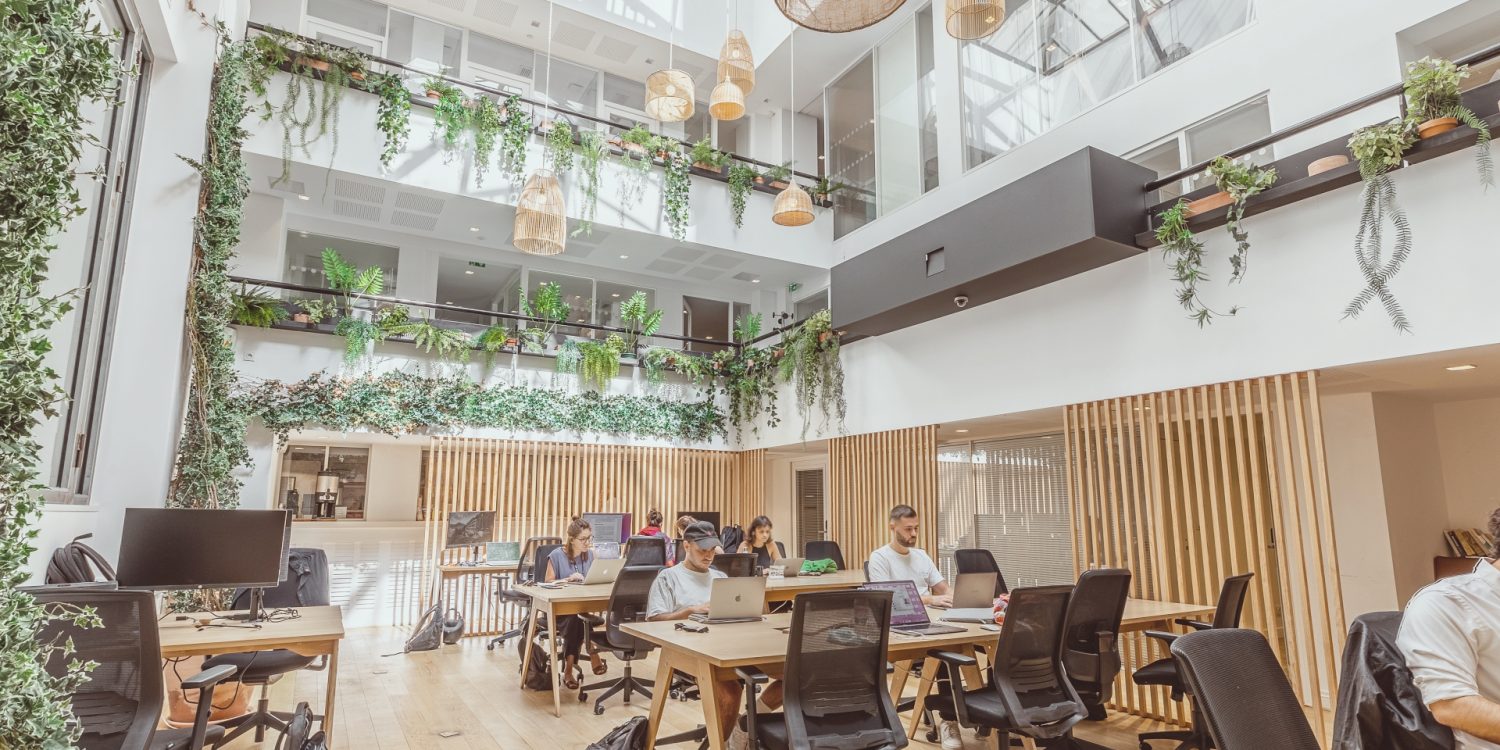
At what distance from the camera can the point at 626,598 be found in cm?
616

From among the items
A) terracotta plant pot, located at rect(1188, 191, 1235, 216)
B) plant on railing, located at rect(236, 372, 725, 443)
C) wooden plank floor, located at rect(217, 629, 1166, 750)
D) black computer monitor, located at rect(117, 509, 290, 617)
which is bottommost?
wooden plank floor, located at rect(217, 629, 1166, 750)

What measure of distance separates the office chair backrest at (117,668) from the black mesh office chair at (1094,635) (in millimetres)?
4170

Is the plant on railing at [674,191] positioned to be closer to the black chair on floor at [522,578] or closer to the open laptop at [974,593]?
the black chair on floor at [522,578]

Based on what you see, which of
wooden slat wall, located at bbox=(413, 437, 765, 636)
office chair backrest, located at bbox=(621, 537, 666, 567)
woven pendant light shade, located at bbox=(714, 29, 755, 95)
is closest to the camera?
office chair backrest, located at bbox=(621, 537, 666, 567)

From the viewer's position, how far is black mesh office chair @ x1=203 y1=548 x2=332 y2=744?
4762 millimetres

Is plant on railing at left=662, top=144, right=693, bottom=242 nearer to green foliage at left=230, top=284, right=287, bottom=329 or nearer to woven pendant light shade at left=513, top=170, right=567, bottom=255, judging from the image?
woven pendant light shade at left=513, top=170, right=567, bottom=255

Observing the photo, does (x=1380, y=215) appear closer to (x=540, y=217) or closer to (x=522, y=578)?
(x=540, y=217)

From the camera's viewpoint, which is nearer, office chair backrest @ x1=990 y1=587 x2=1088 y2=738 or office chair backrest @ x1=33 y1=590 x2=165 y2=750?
office chair backrest @ x1=33 y1=590 x2=165 y2=750

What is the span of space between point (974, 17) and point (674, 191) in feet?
16.8

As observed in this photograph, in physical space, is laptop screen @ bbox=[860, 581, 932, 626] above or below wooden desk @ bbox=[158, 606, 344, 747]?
above

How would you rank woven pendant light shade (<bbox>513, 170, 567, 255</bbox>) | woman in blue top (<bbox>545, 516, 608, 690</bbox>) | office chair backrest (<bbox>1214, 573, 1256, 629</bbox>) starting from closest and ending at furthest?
1. office chair backrest (<bbox>1214, 573, 1256, 629</bbox>)
2. woman in blue top (<bbox>545, 516, 608, 690</bbox>)
3. woven pendant light shade (<bbox>513, 170, 567, 255</bbox>)

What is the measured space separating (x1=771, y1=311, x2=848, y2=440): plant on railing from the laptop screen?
5.30m

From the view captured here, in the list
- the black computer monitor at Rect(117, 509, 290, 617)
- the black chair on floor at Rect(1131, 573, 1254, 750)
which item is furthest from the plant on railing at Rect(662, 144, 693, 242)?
the black chair on floor at Rect(1131, 573, 1254, 750)

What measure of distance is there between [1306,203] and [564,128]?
804 centimetres
